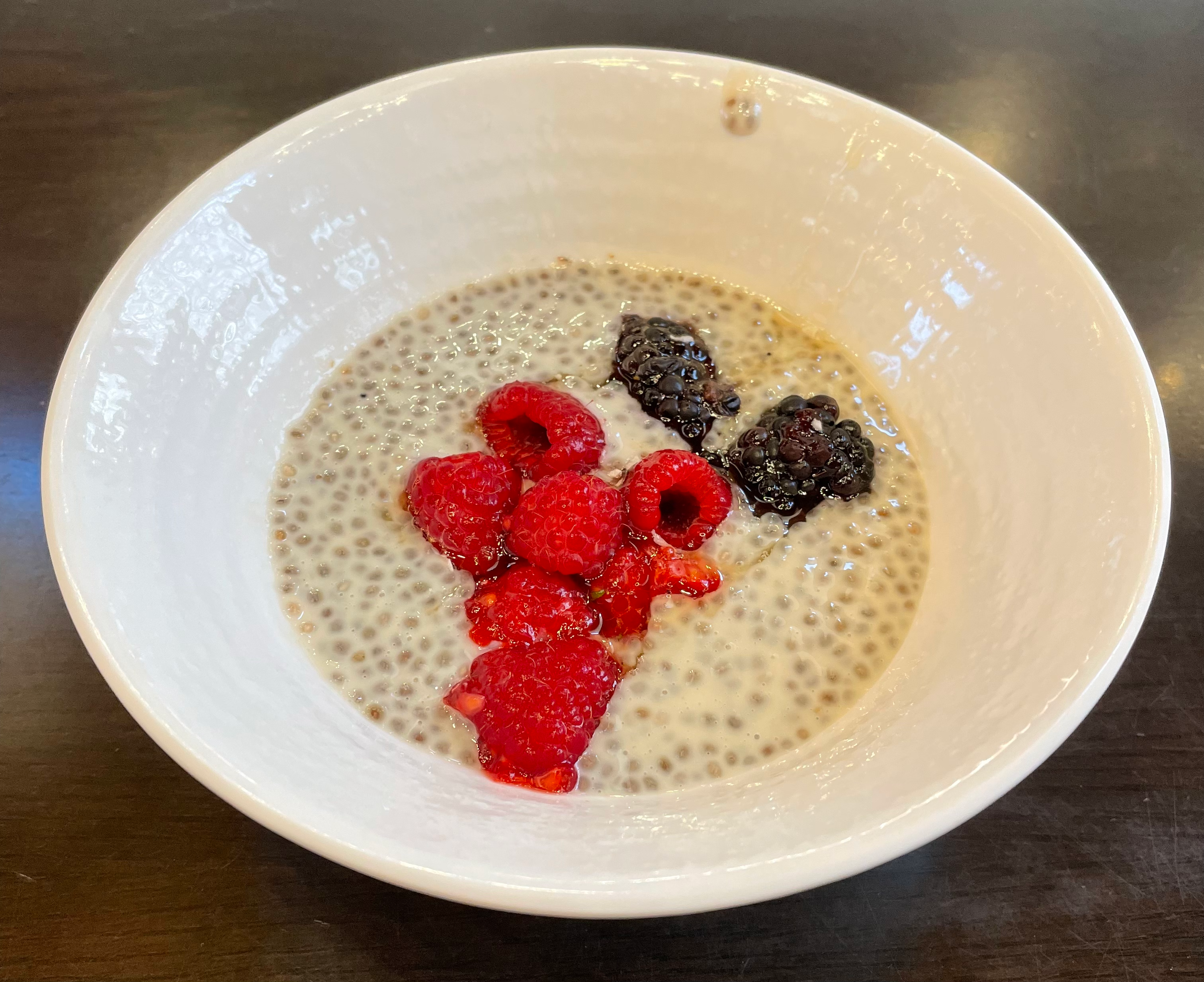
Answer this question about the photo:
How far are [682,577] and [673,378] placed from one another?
0.24m

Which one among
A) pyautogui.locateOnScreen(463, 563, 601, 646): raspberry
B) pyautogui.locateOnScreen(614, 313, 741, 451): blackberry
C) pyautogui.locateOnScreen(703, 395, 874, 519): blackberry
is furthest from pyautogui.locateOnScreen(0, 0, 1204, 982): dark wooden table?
pyautogui.locateOnScreen(614, 313, 741, 451): blackberry

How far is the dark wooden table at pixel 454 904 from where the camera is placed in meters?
0.72

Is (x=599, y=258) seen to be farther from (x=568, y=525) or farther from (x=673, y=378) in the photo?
(x=568, y=525)

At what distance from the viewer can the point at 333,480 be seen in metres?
0.93

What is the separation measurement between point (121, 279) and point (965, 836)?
94cm

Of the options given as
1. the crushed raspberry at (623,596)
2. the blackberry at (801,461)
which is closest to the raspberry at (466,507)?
the crushed raspberry at (623,596)

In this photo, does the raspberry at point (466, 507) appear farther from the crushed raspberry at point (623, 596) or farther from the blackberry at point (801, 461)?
the blackberry at point (801, 461)

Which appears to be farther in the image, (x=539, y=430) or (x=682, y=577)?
(x=539, y=430)

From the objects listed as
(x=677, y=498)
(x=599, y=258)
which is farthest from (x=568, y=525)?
(x=599, y=258)

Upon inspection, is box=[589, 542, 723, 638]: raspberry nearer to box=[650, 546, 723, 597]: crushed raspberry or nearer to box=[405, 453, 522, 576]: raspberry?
box=[650, 546, 723, 597]: crushed raspberry

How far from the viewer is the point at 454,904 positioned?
2.41ft

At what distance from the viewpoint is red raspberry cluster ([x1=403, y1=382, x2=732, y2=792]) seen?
0.74 m

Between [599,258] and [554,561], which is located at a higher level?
[599,258]

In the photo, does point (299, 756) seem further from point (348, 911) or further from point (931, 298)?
point (931, 298)
